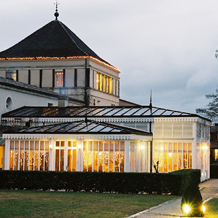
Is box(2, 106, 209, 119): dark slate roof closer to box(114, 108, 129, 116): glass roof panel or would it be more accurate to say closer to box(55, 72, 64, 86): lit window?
box(114, 108, 129, 116): glass roof panel

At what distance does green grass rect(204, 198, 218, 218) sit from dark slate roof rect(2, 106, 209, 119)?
42.6ft

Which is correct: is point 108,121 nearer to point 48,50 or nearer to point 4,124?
point 4,124

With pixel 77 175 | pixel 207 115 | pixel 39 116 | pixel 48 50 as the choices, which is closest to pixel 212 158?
pixel 207 115

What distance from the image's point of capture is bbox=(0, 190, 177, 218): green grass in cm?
1827

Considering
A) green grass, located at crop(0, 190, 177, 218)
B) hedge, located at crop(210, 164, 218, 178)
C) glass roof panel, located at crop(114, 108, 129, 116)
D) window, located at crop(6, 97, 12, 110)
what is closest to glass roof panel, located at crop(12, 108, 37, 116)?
window, located at crop(6, 97, 12, 110)

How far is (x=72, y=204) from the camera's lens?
68.7ft

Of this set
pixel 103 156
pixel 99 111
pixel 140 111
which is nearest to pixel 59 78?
pixel 99 111

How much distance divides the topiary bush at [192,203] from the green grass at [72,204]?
2009 mm

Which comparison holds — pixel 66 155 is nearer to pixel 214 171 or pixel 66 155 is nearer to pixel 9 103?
pixel 9 103

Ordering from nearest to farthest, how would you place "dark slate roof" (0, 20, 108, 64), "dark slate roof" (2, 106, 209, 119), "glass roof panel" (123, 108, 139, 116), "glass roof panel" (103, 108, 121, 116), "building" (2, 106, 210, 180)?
"building" (2, 106, 210, 180) → "dark slate roof" (2, 106, 209, 119) → "glass roof panel" (123, 108, 139, 116) → "glass roof panel" (103, 108, 121, 116) → "dark slate roof" (0, 20, 108, 64)

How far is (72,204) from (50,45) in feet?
154

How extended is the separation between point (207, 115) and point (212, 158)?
48.7ft

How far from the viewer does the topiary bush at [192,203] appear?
59.6 feet

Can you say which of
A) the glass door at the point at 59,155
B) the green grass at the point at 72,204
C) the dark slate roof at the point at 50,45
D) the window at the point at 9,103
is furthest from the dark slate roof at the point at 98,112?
the dark slate roof at the point at 50,45
